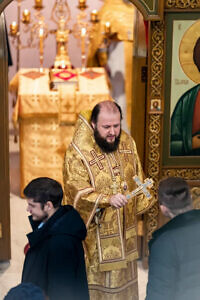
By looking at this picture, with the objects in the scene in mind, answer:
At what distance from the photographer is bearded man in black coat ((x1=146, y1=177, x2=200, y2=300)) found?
3334 mm

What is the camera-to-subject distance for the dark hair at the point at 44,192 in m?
3.62

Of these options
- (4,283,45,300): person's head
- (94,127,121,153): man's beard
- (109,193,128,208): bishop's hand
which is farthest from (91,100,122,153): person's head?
(4,283,45,300): person's head

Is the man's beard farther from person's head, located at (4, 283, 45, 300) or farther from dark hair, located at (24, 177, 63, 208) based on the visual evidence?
person's head, located at (4, 283, 45, 300)

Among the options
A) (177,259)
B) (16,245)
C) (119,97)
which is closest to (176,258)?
(177,259)

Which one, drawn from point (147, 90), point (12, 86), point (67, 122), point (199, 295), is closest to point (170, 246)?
point (199, 295)

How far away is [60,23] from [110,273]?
467cm

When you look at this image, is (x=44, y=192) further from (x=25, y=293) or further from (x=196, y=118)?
(x=196, y=118)

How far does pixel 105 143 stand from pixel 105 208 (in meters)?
0.47

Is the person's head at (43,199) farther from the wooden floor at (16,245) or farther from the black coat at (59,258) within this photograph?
the wooden floor at (16,245)

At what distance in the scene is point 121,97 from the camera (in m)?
9.71

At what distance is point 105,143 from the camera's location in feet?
15.5

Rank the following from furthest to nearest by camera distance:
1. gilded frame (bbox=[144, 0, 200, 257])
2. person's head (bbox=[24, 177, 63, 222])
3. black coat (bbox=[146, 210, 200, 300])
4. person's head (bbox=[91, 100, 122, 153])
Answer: gilded frame (bbox=[144, 0, 200, 257]) → person's head (bbox=[91, 100, 122, 153]) → person's head (bbox=[24, 177, 63, 222]) → black coat (bbox=[146, 210, 200, 300])

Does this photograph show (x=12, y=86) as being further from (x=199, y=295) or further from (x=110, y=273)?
(x=199, y=295)

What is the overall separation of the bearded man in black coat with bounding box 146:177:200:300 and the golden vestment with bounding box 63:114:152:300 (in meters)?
1.31
